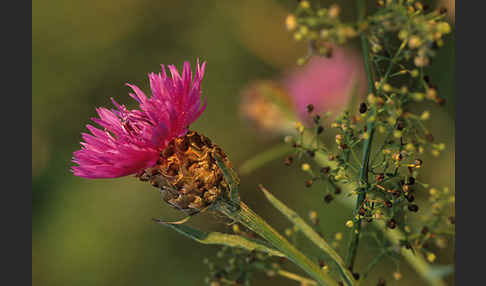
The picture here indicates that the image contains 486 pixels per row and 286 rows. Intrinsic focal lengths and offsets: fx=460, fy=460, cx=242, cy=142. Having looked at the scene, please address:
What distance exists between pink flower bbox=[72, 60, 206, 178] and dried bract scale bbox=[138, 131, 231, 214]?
14 mm

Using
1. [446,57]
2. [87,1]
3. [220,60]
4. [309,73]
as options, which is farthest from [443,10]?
[87,1]

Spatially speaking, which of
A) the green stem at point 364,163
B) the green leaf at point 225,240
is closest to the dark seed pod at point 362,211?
the green stem at point 364,163

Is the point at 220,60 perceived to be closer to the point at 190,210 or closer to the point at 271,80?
the point at 271,80

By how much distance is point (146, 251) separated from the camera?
1.66 metres

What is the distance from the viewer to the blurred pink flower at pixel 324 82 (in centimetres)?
151

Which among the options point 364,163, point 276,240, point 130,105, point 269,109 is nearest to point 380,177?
point 364,163

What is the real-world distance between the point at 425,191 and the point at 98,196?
1.12m

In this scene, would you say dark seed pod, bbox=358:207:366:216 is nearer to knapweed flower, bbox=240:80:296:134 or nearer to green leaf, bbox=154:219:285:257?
green leaf, bbox=154:219:285:257

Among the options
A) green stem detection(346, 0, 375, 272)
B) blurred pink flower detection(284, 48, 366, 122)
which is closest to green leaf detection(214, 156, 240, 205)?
green stem detection(346, 0, 375, 272)

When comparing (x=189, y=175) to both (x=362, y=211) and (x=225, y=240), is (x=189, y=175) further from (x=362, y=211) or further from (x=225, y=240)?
(x=362, y=211)

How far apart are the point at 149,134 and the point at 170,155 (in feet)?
0.13

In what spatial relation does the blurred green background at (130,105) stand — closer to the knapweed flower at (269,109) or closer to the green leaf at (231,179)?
the knapweed flower at (269,109)

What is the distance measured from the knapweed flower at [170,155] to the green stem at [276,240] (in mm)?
42

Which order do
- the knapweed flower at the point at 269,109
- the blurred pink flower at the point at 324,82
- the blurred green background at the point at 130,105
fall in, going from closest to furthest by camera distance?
1. the knapweed flower at the point at 269,109
2. the blurred pink flower at the point at 324,82
3. the blurred green background at the point at 130,105
